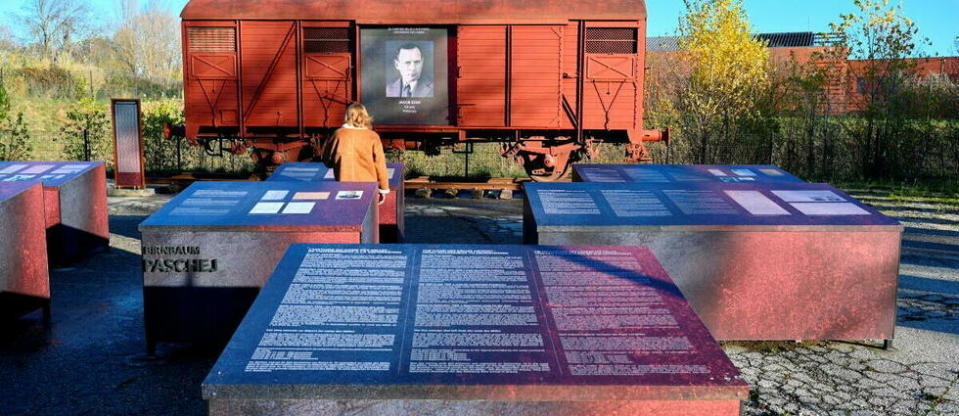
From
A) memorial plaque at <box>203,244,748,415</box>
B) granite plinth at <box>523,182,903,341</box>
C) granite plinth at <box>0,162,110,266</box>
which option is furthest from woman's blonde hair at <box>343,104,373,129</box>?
memorial plaque at <box>203,244,748,415</box>

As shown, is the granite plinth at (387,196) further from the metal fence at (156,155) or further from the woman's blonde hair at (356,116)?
the metal fence at (156,155)

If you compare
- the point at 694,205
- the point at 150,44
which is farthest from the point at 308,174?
the point at 150,44

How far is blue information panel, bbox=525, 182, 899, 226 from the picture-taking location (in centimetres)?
568

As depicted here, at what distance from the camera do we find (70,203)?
346 inches

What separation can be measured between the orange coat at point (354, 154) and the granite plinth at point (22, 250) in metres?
2.30

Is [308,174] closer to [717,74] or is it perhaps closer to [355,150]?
[355,150]

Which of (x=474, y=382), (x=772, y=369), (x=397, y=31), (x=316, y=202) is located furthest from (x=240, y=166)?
(x=474, y=382)

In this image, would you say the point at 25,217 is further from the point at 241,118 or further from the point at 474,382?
the point at 241,118

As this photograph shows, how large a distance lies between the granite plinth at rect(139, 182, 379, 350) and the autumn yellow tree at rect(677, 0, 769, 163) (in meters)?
14.3

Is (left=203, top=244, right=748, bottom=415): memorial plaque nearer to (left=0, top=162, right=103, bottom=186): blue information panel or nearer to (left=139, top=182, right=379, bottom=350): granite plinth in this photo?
(left=139, top=182, right=379, bottom=350): granite plinth

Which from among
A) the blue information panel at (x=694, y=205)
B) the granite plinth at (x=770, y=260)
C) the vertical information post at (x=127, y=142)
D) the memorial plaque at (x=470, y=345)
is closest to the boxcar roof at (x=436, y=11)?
the vertical information post at (x=127, y=142)

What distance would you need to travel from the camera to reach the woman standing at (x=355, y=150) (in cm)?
706

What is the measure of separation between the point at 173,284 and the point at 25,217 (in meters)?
1.85

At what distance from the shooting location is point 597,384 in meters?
2.32
